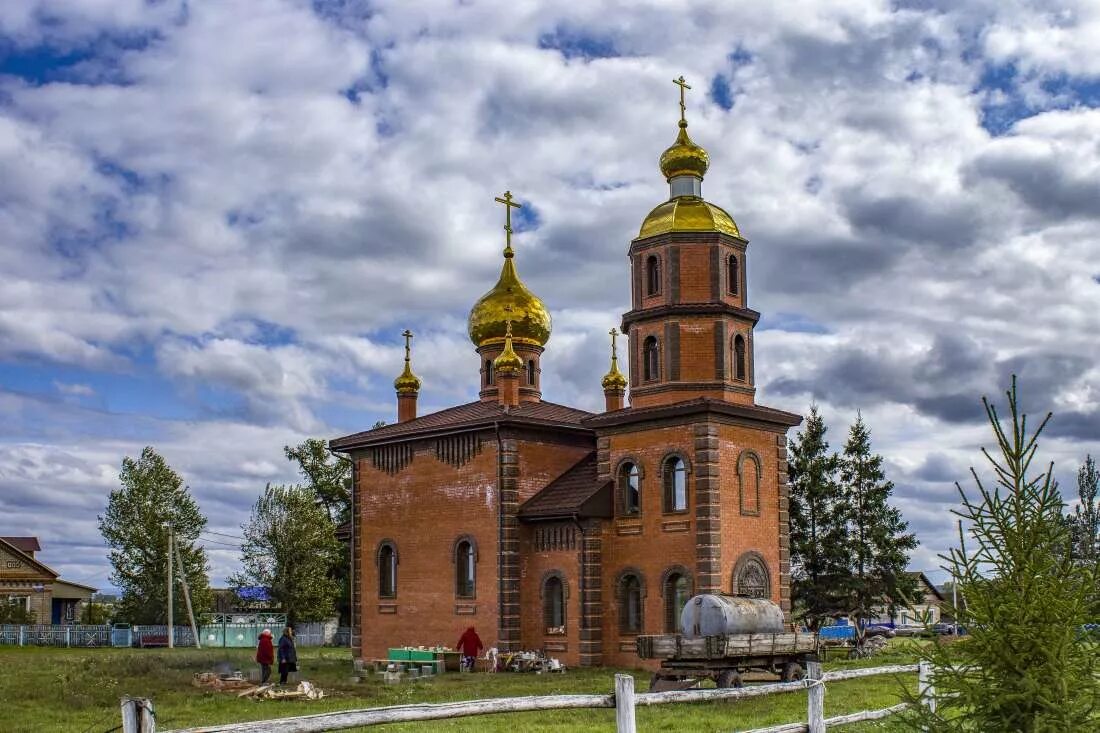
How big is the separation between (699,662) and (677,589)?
7385mm

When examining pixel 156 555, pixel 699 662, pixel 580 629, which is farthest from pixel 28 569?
pixel 699 662

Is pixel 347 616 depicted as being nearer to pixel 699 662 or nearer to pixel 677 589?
pixel 677 589

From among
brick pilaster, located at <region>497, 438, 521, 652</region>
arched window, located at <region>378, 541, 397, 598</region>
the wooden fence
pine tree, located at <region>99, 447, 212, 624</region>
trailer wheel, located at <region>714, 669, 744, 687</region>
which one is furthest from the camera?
pine tree, located at <region>99, 447, 212, 624</region>

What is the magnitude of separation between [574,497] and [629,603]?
2.95 meters

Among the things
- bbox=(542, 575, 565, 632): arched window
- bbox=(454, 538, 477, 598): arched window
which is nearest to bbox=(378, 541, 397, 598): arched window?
bbox=(454, 538, 477, 598): arched window

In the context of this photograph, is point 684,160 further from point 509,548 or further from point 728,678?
point 728,678

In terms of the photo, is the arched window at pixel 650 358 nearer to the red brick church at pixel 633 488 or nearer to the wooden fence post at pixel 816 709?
the red brick church at pixel 633 488

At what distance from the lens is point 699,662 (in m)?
21.5

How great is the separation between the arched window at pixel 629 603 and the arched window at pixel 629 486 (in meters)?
1.68

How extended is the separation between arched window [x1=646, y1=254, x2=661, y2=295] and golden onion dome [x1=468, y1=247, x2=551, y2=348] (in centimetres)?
826

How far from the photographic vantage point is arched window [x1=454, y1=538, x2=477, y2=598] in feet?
107

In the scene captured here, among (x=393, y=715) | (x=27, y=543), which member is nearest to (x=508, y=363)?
(x=393, y=715)

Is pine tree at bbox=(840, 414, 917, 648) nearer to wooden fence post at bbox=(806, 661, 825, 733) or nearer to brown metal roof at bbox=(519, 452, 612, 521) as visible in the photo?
brown metal roof at bbox=(519, 452, 612, 521)

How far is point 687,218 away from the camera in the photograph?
1189 inches
